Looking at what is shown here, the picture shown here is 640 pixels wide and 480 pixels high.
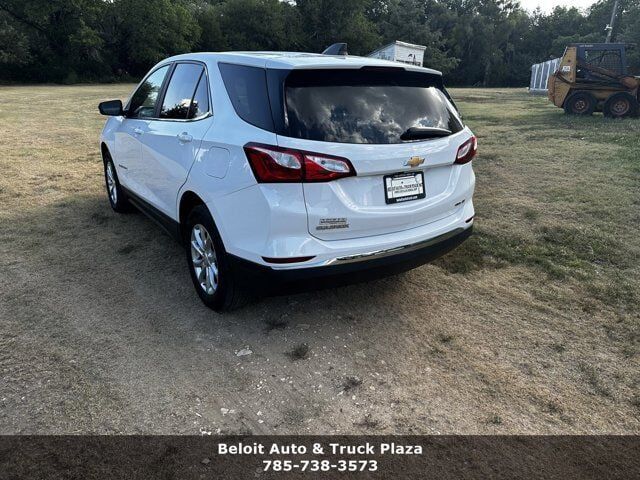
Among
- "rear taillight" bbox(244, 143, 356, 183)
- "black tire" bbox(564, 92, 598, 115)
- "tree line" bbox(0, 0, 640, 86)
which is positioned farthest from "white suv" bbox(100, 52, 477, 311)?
"tree line" bbox(0, 0, 640, 86)

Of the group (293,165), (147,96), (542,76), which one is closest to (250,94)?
(293,165)

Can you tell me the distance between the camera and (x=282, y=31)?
53531 mm

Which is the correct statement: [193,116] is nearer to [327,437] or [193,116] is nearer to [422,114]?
[422,114]

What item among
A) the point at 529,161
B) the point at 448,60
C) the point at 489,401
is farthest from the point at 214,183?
the point at 448,60

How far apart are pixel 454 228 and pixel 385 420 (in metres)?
1.57

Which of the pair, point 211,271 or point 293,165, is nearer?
point 293,165

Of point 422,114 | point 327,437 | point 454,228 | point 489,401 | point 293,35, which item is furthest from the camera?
point 293,35

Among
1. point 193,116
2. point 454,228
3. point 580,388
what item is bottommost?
point 580,388

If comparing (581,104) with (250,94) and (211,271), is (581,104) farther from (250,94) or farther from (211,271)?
(211,271)

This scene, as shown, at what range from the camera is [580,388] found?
276 cm

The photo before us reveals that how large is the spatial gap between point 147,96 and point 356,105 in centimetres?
257

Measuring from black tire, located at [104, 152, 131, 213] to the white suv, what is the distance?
6.94 feet

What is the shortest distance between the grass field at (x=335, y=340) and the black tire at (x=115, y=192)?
7.0 inches

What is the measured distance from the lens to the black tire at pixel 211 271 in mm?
3219
